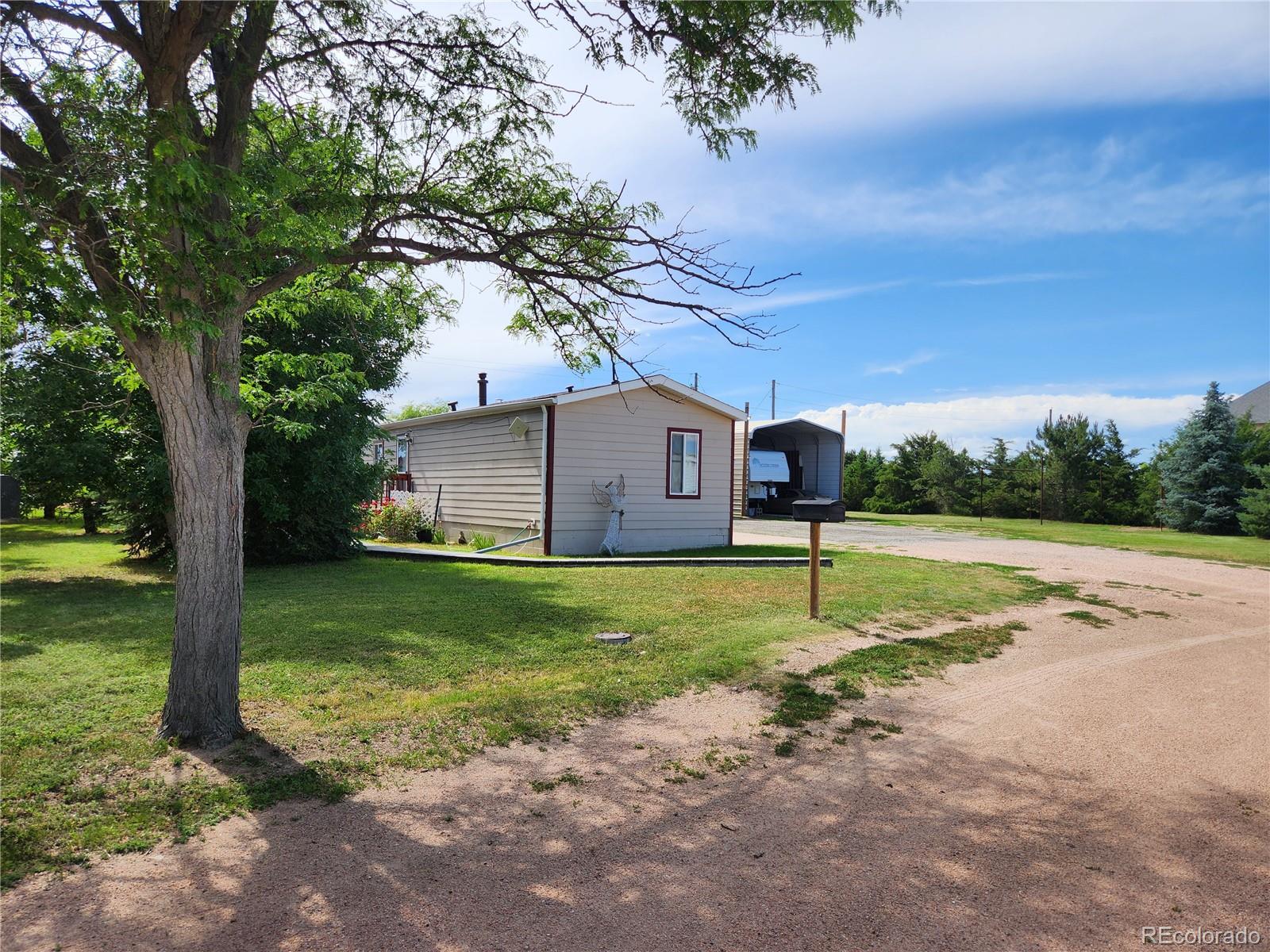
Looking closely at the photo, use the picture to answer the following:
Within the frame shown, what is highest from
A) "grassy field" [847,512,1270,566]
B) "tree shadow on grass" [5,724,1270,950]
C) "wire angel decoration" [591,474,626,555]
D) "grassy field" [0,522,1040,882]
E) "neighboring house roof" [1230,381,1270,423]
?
"neighboring house roof" [1230,381,1270,423]

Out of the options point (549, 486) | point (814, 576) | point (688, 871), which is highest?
point (549, 486)

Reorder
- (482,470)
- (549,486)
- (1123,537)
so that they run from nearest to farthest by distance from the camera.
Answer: (549,486) < (482,470) < (1123,537)

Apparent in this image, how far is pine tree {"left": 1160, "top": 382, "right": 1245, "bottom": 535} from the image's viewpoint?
82.1 ft

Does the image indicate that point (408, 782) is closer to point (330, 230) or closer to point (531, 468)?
point (330, 230)

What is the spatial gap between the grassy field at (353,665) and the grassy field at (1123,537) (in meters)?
9.08

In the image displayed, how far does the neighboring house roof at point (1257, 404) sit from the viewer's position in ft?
111

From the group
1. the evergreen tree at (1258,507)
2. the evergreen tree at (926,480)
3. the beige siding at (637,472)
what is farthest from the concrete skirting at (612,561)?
the evergreen tree at (926,480)

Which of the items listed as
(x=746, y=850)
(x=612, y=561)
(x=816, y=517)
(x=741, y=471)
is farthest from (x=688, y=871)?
(x=741, y=471)

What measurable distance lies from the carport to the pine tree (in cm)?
1134

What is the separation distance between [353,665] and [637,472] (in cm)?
937

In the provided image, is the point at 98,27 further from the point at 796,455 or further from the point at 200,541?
the point at 796,455

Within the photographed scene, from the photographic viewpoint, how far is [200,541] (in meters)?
4.02

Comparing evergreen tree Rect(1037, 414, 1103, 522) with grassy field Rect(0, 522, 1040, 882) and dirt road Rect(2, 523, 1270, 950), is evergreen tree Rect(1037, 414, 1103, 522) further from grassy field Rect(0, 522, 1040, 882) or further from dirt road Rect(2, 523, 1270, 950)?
dirt road Rect(2, 523, 1270, 950)

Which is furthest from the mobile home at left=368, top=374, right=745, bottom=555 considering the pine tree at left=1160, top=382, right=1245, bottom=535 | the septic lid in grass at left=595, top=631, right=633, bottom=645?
the pine tree at left=1160, top=382, right=1245, bottom=535
